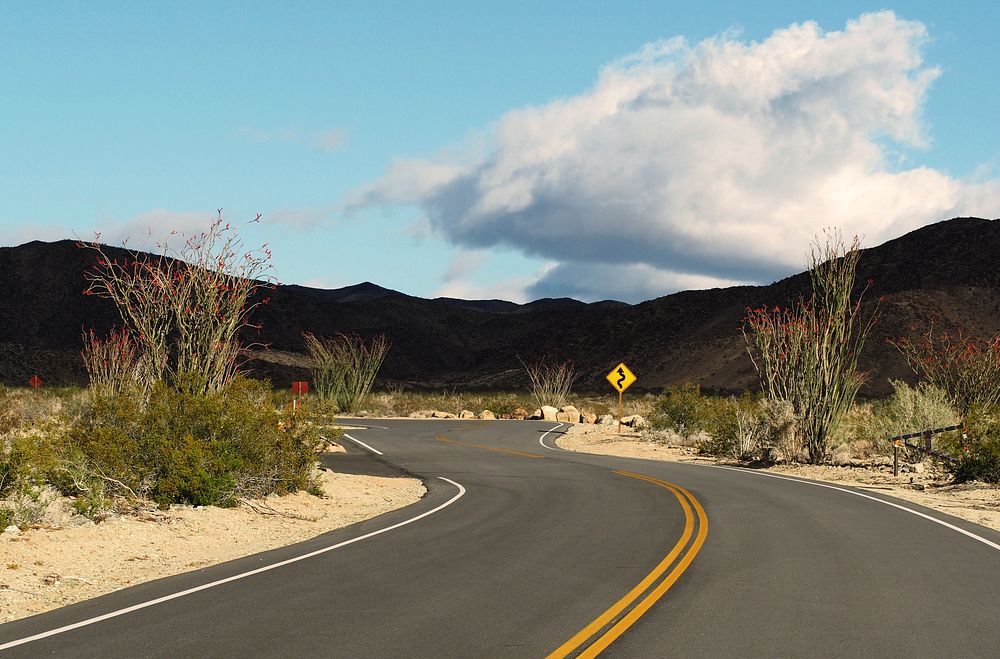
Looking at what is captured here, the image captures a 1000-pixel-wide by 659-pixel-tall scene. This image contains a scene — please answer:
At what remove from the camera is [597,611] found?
8.84 metres

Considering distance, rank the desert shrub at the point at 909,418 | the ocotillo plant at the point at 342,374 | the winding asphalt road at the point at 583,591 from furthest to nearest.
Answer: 1. the ocotillo plant at the point at 342,374
2. the desert shrub at the point at 909,418
3. the winding asphalt road at the point at 583,591

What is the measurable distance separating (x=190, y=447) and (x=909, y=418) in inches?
965

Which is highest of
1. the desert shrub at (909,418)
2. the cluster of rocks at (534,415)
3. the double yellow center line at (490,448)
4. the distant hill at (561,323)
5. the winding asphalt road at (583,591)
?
the distant hill at (561,323)

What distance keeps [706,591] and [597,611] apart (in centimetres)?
151

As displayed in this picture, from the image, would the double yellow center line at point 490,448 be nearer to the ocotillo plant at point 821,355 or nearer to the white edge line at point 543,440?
the white edge line at point 543,440

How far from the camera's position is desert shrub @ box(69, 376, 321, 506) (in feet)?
53.3

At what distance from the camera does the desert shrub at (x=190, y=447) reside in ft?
53.3

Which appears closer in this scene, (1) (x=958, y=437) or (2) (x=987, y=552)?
(2) (x=987, y=552)

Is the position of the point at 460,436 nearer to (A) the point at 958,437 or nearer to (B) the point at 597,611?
(A) the point at 958,437

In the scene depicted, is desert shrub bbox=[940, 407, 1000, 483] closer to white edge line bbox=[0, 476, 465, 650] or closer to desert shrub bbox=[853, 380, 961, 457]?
desert shrub bbox=[853, 380, 961, 457]

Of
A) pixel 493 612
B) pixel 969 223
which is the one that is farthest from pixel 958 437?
pixel 969 223

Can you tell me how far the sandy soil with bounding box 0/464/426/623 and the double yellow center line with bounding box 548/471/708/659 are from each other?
5.39m

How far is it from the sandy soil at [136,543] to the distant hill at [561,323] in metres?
72.4

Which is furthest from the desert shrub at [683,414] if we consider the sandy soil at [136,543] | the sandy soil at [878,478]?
the sandy soil at [136,543]
